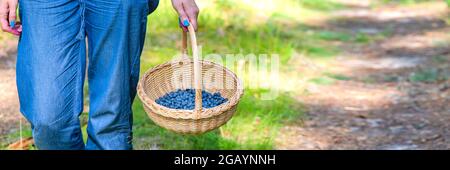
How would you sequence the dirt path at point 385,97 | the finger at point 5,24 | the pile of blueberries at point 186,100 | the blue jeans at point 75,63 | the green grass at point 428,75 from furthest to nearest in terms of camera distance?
the green grass at point 428,75 → the dirt path at point 385,97 → the pile of blueberries at point 186,100 → the finger at point 5,24 → the blue jeans at point 75,63

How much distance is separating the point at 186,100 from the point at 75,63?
21.6 inches

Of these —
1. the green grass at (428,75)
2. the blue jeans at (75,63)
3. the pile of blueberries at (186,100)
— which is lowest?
the green grass at (428,75)

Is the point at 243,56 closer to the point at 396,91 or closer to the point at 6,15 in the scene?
the point at 396,91

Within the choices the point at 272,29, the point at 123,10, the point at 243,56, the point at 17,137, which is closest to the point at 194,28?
the point at 123,10

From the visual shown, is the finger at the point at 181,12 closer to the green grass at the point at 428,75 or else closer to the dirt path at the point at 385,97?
the dirt path at the point at 385,97

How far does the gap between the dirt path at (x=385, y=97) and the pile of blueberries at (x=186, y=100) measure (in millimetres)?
1017

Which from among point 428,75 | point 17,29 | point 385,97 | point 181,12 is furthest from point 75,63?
point 428,75

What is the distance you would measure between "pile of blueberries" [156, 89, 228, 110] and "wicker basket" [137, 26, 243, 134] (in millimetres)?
41

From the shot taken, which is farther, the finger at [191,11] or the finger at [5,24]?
the finger at [191,11]

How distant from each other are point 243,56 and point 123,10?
283cm

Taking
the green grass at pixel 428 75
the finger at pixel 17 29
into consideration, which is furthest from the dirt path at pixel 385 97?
the finger at pixel 17 29

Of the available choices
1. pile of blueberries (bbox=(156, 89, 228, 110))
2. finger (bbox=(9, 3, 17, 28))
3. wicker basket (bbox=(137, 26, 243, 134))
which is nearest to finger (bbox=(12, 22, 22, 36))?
finger (bbox=(9, 3, 17, 28))

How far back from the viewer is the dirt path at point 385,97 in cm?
415

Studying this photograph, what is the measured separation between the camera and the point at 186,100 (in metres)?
2.98
